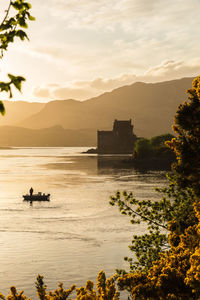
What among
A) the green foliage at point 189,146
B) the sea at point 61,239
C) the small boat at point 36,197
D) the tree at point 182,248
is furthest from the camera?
the small boat at point 36,197

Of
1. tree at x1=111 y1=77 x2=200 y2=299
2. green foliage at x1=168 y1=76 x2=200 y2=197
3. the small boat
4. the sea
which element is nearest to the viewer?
tree at x1=111 y1=77 x2=200 y2=299

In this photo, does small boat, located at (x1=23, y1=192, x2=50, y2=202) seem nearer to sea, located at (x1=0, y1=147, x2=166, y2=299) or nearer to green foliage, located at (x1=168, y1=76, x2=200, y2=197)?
sea, located at (x1=0, y1=147, x2=166, y2=299)

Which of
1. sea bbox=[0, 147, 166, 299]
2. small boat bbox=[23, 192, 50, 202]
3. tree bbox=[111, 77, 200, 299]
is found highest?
tree bbox=[111, 77, 200, 299]

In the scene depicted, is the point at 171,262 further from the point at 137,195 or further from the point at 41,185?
the point at 41,185

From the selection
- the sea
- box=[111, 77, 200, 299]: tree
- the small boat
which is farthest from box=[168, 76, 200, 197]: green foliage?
the small boat

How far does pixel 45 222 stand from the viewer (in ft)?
212

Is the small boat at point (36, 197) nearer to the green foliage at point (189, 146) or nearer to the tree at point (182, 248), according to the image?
the tree at point (182, 248)

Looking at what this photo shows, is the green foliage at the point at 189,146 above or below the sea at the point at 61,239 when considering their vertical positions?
above

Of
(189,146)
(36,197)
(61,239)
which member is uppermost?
(189,146)

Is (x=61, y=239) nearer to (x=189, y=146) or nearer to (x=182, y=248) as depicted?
(x=182, y=248)

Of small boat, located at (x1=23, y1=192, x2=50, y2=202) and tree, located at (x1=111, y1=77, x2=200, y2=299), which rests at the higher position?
tree, located at (x1=111, y1=77, x2=200, y2=299)

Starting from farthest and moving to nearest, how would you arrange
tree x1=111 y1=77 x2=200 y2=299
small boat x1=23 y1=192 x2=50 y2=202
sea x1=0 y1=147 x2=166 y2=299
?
small boat x1=23 y1=192 x2=50 y2=202 → sea x1=0 y1=147 x2=166 y2=299 → tree x1=111 y1=77 x2=200 y2=299

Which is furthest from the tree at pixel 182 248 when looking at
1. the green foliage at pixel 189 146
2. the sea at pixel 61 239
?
the sea at pixel 61 239

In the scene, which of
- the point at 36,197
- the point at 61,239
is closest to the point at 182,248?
the point at 61,239
